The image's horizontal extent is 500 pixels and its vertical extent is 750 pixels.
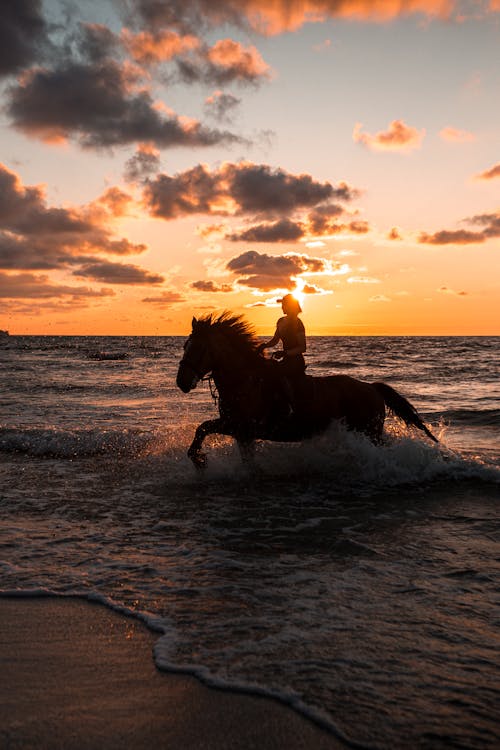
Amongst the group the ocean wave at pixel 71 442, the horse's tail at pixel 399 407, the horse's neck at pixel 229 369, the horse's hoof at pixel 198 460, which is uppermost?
the horse's neck at pixel 229 369

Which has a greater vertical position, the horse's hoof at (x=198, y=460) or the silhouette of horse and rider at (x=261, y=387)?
the silhouette of horse and rider at (x=261, y=387)

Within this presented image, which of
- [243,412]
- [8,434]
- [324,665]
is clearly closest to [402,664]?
[324,665]

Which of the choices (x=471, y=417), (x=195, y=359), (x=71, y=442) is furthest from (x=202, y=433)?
(x=471, y=417)

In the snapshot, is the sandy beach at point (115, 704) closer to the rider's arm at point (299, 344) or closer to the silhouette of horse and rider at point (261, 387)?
the silhouette of horse and rider at point (261, 387)

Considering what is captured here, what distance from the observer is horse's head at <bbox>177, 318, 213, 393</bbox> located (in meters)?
8.02

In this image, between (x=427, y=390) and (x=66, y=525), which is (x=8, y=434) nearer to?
(x=66, y=525)

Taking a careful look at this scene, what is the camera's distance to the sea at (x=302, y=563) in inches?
121

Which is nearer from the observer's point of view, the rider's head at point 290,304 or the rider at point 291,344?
the rider at point 291,344

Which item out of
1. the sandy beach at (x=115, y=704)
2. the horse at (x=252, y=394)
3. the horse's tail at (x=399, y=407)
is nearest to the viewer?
the sandy beach at (x=115, y=704)

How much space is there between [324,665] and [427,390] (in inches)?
922

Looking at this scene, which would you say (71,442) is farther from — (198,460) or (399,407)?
(399,407)

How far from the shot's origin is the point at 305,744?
263 centimetres

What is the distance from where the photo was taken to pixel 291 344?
28.6 feet

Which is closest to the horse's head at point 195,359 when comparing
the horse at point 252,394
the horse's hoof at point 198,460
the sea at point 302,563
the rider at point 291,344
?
the horse at point 252,394
